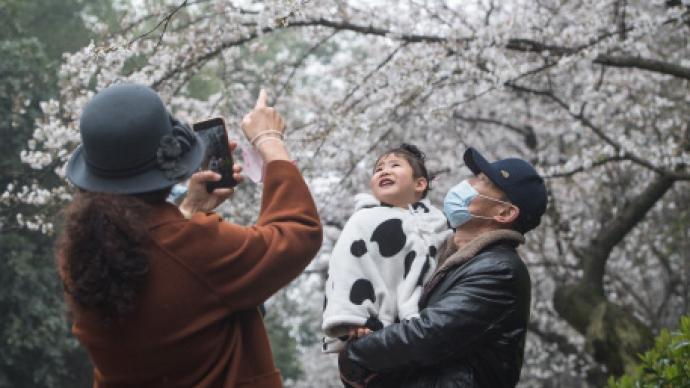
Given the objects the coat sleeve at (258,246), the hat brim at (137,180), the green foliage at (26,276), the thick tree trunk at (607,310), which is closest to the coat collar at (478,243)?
the coat sleeve at (258,246)

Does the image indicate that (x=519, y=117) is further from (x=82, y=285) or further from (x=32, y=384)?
(x=82, y=285)

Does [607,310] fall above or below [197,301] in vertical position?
below

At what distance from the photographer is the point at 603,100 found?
904 cm

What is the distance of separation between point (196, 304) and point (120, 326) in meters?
0.17

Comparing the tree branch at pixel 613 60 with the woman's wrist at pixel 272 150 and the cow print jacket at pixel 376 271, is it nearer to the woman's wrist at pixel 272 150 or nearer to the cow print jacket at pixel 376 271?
the cow print jacket at pixel 376 271

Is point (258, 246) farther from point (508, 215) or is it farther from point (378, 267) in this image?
point (508, 215)

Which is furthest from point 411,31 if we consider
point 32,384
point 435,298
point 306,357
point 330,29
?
point 306,357

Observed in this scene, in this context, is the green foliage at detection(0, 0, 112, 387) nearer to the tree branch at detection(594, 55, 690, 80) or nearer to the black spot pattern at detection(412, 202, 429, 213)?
the tree branch at detection(594, 55, 690, 80)

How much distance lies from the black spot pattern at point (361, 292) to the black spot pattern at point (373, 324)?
0.06m

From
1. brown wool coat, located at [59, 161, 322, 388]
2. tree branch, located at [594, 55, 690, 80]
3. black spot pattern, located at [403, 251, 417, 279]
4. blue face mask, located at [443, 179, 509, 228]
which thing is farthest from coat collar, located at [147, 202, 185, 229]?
tree branch, located at [594, 55, 690, 80]

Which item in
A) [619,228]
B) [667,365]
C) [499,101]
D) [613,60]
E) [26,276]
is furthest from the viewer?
[26,276]

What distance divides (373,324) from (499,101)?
9.26m

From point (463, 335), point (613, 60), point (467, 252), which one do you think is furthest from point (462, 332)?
point (613, 60)

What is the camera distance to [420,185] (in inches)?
107
